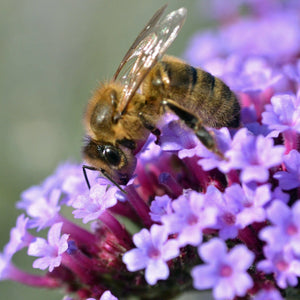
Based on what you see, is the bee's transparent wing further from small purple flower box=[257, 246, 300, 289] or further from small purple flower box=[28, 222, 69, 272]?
small purple flower box=[257, 246, 300, 289]

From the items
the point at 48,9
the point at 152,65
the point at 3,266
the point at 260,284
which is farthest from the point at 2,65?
the point at 260,284

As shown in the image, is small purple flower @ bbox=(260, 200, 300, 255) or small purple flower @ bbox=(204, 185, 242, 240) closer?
small purple flower @ bbox=(260, 200, 300, 255)

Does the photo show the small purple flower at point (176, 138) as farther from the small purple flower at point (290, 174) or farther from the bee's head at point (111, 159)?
the small purple flower at point (290, 174)

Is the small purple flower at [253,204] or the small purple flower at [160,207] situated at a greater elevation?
the small purple flower at [160,207]

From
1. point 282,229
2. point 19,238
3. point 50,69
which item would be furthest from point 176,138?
point 50,69

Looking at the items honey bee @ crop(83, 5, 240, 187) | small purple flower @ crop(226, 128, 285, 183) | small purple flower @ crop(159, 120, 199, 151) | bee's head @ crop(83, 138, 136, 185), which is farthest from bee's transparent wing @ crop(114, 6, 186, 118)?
small purple flower @ crop(226, 128, 285, 183)

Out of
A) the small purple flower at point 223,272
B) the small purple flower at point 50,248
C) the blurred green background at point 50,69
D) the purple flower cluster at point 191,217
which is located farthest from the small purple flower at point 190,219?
the blurred green background at point 50,69
